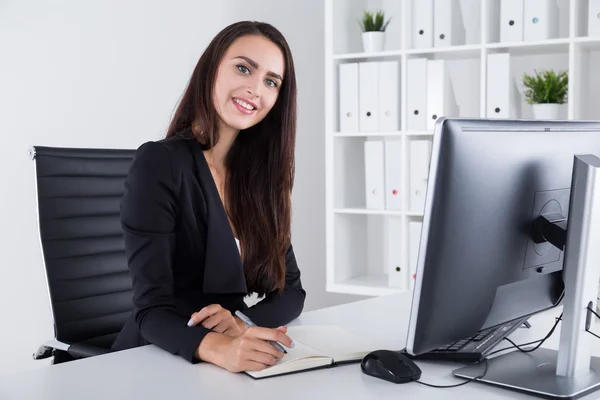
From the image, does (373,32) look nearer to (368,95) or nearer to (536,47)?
(368,95)

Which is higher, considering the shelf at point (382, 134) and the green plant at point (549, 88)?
the green plant at point (549, 88)

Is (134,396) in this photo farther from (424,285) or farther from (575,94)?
(575,94)

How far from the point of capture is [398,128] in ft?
10.4

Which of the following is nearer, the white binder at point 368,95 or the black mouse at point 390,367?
the black mouse at point 390,367

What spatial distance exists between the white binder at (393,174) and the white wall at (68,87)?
1097 millimetres

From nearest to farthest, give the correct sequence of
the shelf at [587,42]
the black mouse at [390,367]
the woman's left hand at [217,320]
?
the black mouse at [390,367], the woman's left hand at [217,320], the shelf at [587,42]

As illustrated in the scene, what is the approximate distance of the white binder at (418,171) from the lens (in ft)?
10.1

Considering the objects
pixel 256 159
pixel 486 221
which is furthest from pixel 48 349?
pixel 486 221

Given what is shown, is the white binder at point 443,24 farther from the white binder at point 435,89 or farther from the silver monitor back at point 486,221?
the silver monitor back at point 486,221

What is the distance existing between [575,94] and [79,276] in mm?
2006

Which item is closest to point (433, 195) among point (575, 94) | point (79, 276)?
point (79, 276)

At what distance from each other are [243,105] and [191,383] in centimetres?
76

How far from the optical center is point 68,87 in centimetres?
316

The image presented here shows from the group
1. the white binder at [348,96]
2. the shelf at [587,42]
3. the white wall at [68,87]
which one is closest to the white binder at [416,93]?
the white binder at [348,96]
